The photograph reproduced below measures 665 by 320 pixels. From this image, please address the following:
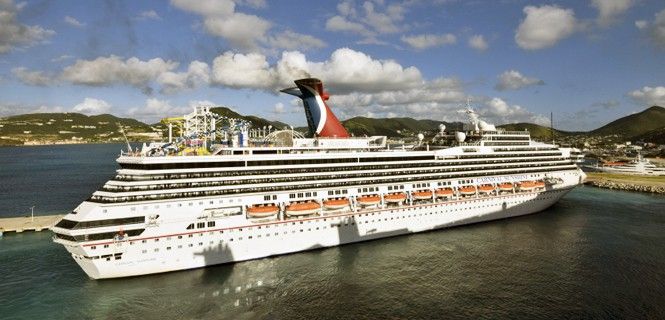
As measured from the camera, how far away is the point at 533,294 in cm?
2703

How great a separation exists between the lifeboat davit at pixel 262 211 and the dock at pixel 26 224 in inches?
1202

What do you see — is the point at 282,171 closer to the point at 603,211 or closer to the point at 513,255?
the point at 513,255

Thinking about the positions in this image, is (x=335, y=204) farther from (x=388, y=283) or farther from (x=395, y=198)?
(x=388, y=283)

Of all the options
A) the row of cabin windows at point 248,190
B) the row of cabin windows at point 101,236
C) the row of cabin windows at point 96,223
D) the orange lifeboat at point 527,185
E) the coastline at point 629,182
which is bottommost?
the coastline at point 629,182

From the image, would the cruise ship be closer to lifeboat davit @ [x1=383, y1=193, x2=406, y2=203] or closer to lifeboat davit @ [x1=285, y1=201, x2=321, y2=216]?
lifeboat davit @ [x1=285, y1=201, x2=321, y2=216]

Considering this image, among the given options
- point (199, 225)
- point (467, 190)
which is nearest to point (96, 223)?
point (199, 225)

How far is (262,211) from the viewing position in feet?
106

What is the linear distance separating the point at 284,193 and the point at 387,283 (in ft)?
42.2

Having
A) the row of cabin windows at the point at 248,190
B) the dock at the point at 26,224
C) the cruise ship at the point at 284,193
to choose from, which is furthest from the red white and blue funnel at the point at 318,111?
the dock at the point at 26,224

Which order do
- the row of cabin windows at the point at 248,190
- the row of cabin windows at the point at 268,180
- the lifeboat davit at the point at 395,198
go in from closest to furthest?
the row of cabin windows at the point at 248,190, the row of cabin windows at the point at 268,180, the lifeboat davit at the point at 395,198

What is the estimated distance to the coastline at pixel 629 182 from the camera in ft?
244

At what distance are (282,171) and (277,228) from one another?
586 centimetres

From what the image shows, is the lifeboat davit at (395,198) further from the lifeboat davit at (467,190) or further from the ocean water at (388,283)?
the lifeboat davit at (467,190)

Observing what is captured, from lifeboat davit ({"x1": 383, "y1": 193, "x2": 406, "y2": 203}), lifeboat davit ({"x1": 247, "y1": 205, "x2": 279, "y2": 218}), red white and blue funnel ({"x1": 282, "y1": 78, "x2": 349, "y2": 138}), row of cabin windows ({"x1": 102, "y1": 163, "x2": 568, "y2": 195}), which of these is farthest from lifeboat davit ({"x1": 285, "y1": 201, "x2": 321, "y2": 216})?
red white and blue funnel ({"x1": 282, "y1": 78, "x2": 349, "y2": 138})
